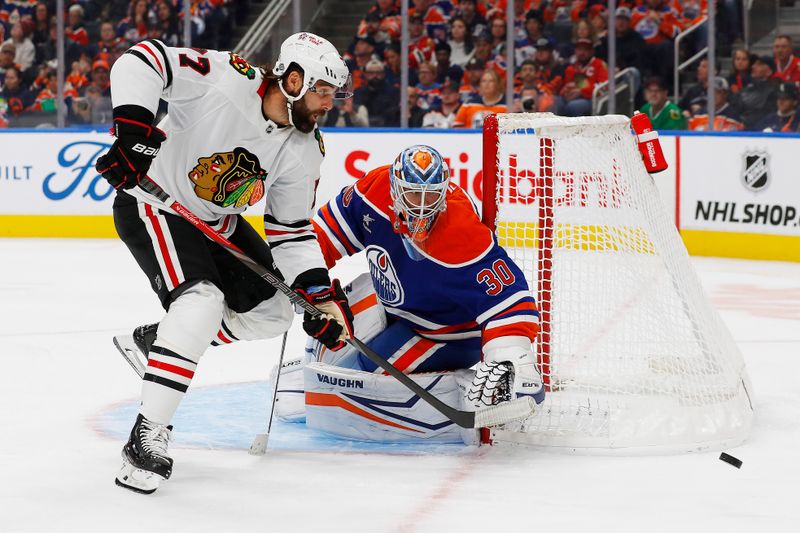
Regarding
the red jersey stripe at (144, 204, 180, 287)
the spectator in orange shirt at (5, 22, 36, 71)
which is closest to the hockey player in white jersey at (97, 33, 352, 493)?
the red jersey stripe at (144, 204, 180, 287)

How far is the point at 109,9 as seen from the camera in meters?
8.81

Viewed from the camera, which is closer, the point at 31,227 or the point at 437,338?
the point at 437,338

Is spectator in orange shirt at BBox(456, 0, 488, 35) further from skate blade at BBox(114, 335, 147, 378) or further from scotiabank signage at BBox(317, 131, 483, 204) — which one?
skate blade at BBox(114, 335, 147, 378)

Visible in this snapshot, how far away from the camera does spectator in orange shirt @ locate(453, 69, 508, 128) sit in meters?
8.02

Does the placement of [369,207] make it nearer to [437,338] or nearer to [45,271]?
[437,338]

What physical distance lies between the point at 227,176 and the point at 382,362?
611mm

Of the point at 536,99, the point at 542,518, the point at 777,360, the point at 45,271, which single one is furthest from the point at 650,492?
the point at 536,99

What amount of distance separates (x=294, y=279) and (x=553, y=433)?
0.79m

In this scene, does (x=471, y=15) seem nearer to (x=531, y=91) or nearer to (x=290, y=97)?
(x=531, y=91)

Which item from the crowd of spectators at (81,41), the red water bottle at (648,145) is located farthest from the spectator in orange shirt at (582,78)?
the red water bottle at (648,145)

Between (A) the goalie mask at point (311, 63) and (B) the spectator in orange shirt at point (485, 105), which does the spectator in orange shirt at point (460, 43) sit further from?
(A) the goalie mask at point (311, 63)

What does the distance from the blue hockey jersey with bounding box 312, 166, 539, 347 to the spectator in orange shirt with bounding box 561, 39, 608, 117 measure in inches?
183

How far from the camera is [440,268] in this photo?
3248mm

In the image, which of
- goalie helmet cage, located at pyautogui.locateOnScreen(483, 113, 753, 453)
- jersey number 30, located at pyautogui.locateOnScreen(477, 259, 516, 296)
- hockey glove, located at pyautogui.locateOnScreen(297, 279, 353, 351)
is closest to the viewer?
hockey glove, located at pyautogui.locateOnScreen(297, 279, 353, 351)
